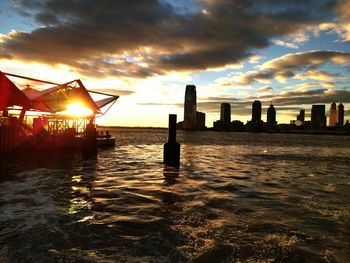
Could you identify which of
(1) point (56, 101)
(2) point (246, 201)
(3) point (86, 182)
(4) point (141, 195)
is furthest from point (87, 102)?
(2) point (246, 201)

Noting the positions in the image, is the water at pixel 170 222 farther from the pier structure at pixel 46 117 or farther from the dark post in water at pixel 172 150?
the pier structure at pixel 46 117

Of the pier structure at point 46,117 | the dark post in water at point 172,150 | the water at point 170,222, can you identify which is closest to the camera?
the water at point 170,222

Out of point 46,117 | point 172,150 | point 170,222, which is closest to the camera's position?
point 170,222

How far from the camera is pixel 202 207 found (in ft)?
36.3

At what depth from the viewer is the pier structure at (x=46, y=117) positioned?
32.3 meters

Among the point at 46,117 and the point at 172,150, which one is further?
the point at 46,117

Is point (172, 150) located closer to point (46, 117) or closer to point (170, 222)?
point (170, 222)

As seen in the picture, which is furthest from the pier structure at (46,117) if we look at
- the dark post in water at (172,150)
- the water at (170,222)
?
the water at (170,222)

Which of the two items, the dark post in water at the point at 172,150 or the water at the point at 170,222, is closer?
the water at the point at 170,222

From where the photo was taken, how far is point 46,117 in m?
41.2

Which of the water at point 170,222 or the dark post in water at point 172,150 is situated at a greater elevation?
the dark post in water at point 172,150

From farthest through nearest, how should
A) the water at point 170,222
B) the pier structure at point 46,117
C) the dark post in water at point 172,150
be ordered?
the pier structure at point 46,117, the dark post in water at point 172,150, the water at point 170,222

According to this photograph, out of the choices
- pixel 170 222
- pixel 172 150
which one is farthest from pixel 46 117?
pixel 170 222

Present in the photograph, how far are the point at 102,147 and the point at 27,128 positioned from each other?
15.0 meters
